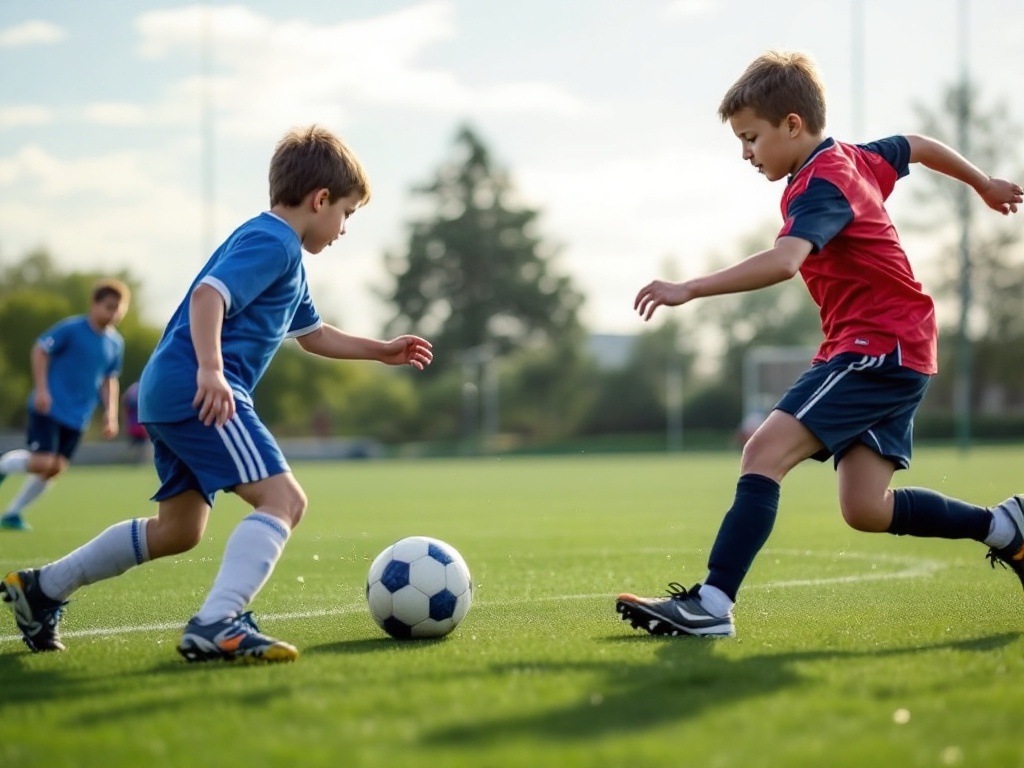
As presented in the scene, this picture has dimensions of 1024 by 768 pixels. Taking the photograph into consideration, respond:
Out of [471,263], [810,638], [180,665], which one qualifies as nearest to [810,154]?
[810,638]

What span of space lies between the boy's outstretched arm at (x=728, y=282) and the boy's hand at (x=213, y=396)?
121cm

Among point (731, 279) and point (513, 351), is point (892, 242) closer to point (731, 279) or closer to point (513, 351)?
point (731, 279)

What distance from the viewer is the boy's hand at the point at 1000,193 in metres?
4.97

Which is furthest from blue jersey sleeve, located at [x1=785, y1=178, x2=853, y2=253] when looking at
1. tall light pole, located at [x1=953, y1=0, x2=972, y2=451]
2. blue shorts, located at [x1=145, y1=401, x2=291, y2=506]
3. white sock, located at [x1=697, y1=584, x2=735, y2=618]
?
tall light pole, located at [x1=953, y1=0, x2=972, y2=451]

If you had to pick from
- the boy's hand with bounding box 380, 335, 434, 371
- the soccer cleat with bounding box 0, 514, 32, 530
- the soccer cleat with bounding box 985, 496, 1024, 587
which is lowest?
the soccer cleat with bounding box 0, 514, 32, 530

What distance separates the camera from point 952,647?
3.87 m

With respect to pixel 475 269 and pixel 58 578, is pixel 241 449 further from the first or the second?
pixel 475 269

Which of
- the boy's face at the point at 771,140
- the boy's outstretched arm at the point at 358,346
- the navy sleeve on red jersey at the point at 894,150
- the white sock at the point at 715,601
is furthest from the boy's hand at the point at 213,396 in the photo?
the navy sleeve on red jersey at the point at 894,150

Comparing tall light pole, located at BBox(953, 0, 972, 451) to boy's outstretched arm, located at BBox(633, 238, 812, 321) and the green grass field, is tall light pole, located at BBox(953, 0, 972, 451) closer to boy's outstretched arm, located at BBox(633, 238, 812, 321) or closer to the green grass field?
the green grass field

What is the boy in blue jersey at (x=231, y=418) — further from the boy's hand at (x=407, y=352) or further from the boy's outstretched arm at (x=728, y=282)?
the boy's outstretched arm at (x=728, y=282)

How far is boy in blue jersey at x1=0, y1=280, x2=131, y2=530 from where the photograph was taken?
11070 mm

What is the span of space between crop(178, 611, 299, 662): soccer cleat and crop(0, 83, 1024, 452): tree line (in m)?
50.0

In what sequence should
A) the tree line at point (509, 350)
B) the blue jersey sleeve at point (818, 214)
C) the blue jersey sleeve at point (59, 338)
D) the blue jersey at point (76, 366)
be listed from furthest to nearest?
the tree line at point (509, 350)
the blue jersey sleeve at point (59, 338)
the blue jersey at point (76, 366)
the blue jersey sleeve at point (818, 214)

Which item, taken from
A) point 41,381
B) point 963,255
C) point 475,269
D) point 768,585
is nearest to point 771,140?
point 768,585
